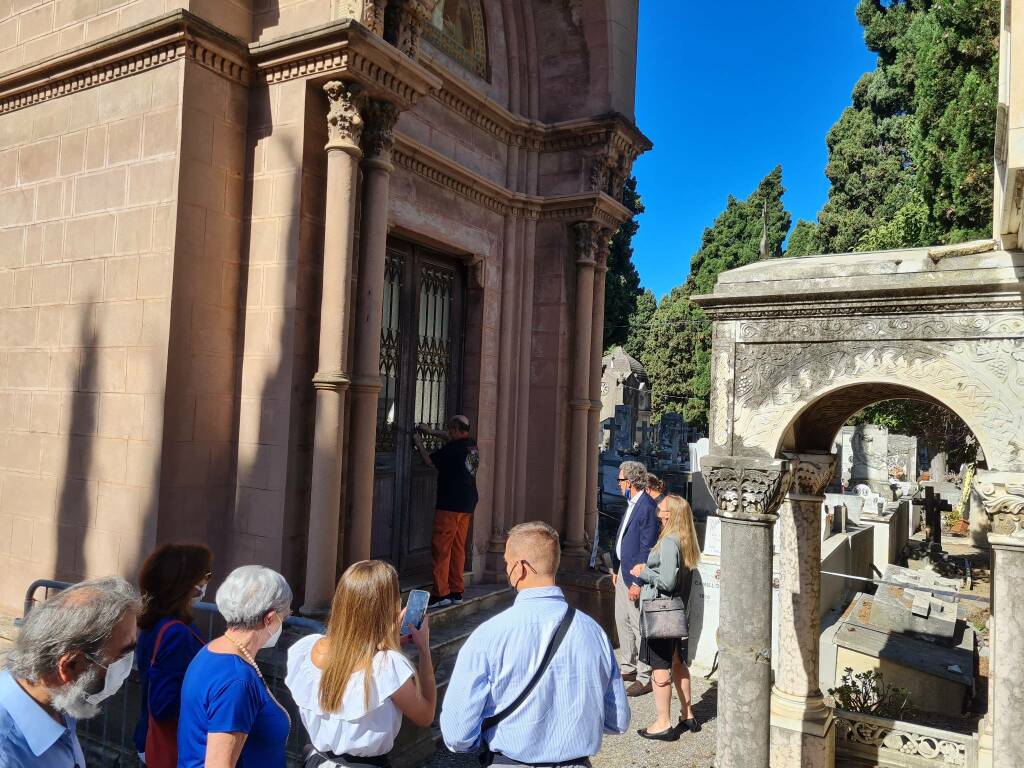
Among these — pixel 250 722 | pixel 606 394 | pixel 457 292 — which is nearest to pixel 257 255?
pixel 457 292

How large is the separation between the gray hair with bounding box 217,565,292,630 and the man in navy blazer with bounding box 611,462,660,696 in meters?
3.90

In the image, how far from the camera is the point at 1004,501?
379 centimetres

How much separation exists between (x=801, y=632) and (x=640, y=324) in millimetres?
44410

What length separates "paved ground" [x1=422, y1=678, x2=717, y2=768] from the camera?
16.3 feet

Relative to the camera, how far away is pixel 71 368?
6.05 meters

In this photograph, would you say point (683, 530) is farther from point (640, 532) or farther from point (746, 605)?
point (746, 605)

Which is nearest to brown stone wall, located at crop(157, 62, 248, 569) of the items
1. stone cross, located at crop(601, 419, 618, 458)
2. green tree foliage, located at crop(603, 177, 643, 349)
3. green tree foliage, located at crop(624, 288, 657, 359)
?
green tree foliage, located at crop(603, 177, 643, 349)

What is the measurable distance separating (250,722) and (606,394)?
3300 centimetres

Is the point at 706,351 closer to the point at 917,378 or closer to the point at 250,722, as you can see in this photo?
the point at 917,378

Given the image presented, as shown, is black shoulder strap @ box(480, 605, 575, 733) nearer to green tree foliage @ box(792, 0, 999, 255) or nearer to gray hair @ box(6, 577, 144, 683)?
gray hair @ box(6, 577, 144, 683)

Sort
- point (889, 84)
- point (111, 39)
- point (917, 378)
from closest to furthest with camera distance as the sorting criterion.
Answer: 1. point (917, 378)
2. point (111, 39)
3. point (889, 84)

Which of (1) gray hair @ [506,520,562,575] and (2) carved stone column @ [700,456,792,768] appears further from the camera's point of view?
(2) carved stone column @ [700,456,792,768]

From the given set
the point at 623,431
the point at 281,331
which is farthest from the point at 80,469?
the point at 623,431

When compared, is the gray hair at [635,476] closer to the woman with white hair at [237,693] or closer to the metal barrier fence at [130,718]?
the metal barrier fence at [130,718]
